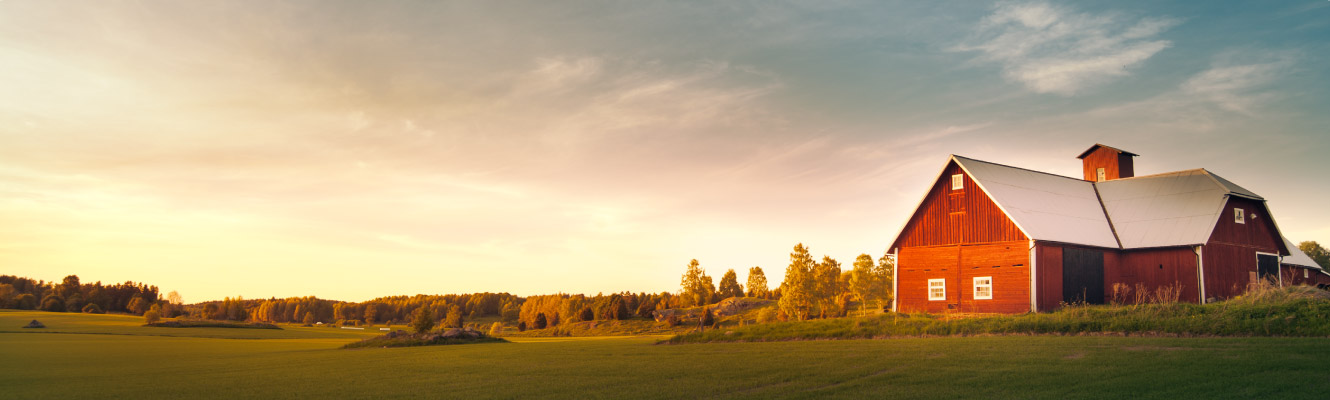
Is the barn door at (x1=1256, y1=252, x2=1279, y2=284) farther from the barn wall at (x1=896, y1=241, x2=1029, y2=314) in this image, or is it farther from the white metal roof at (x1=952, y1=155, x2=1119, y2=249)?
the barn wall at (x1=896, y1=241, x2=1029, y2=314)

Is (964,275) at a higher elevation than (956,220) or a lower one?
lower

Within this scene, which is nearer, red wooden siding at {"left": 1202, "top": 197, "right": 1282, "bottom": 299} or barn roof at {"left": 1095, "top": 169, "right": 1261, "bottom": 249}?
red wooden siding at {"left": 1202, "top": 197, "right": 1282, "bottom": 299}

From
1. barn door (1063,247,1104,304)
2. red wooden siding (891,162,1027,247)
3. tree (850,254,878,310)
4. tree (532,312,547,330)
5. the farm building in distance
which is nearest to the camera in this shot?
the farm building in distance

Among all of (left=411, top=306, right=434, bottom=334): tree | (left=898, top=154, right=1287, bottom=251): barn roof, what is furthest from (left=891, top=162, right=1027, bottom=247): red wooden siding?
(left=411, top=306, right=434, bottom=334): tree

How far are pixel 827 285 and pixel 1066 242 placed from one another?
36477 mm

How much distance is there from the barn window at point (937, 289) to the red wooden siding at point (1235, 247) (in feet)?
39.2

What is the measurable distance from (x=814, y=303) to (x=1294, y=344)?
49.6m

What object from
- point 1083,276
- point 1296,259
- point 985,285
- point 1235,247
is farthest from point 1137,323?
point 1296,259

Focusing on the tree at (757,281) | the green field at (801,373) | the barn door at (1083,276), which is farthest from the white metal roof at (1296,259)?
the tree at (757,281)

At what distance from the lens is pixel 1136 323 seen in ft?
80.0

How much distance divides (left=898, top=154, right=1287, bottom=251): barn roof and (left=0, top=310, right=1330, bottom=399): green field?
1440 cm

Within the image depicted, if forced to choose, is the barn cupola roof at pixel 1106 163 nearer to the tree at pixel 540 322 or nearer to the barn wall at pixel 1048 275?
the barn wall at pixel 1048 275

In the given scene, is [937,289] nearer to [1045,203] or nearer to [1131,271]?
[1045,203]

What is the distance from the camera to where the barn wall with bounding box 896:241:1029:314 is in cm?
3569
